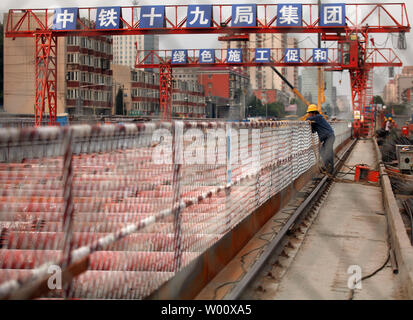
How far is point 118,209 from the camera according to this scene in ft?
13.4

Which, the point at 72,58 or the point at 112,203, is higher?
the point at 72,58

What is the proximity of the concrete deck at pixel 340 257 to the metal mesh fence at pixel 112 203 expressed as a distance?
1.00 meters

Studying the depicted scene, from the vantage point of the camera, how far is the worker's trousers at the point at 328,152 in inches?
598

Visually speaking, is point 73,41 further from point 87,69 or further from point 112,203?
point 112,203

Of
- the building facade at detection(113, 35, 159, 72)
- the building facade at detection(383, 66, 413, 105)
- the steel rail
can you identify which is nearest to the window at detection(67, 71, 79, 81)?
the building facade at detection(113, 35, 159, 72)

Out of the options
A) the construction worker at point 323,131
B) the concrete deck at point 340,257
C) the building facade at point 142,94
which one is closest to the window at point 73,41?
the building facade at point 142,94

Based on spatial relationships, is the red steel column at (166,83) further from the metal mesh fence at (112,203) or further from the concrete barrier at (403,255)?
the metal mesh fence at (112,203)

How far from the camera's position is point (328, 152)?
15.5m

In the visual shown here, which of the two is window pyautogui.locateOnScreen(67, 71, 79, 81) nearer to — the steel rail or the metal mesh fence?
the steel rail

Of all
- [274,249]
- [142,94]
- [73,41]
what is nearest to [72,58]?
[73,41]

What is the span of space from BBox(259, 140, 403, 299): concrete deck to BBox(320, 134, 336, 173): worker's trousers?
3.91 meters

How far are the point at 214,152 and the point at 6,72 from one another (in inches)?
1363

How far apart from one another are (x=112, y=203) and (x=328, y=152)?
40.3 ft

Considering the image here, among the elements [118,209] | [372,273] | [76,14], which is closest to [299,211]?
[372,273]
